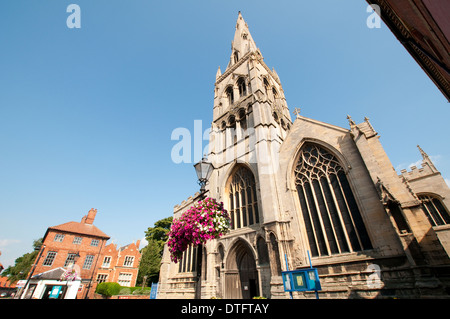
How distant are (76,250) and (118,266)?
8.13 meters

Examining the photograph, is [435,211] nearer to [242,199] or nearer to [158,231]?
[242,199]

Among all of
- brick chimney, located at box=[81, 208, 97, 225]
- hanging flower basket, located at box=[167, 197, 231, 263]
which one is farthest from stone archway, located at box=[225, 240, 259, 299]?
brick chimney, located at box=[81, 208, 97, 225]

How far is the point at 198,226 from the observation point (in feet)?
23.5

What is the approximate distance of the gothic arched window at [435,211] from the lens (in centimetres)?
1732

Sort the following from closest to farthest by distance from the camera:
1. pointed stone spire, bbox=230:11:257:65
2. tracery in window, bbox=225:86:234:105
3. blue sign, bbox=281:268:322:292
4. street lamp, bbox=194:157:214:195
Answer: street lamp, bbox=194:157:214:195 < blue sign, bbox=281:268:322:292 < tracery in window, bbox=225:86:234:105 < pointed stone spire, bbox=230:11:257:65

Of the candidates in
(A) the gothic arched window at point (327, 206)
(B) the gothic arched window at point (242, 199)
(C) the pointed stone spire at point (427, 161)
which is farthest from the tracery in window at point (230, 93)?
(C) the pointed stone spire at point (427, 161)

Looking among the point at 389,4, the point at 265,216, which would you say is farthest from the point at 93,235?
the point at 389,4

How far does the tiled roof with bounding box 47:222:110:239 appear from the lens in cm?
3190

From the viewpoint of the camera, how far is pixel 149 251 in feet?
113

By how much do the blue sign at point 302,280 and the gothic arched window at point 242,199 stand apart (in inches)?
290

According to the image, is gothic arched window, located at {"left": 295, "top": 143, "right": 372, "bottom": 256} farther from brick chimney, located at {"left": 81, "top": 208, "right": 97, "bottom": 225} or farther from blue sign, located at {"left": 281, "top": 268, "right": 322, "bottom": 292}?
brick chimney, located at {"left": 81, "top": 208, "right": 97, "bottom": 225}

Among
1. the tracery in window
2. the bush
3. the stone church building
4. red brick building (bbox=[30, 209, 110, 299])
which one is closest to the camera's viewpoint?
the stone church building

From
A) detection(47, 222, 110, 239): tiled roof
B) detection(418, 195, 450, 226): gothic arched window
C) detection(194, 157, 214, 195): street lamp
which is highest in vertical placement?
detection(47, 222, 110, 239): tiled roof
